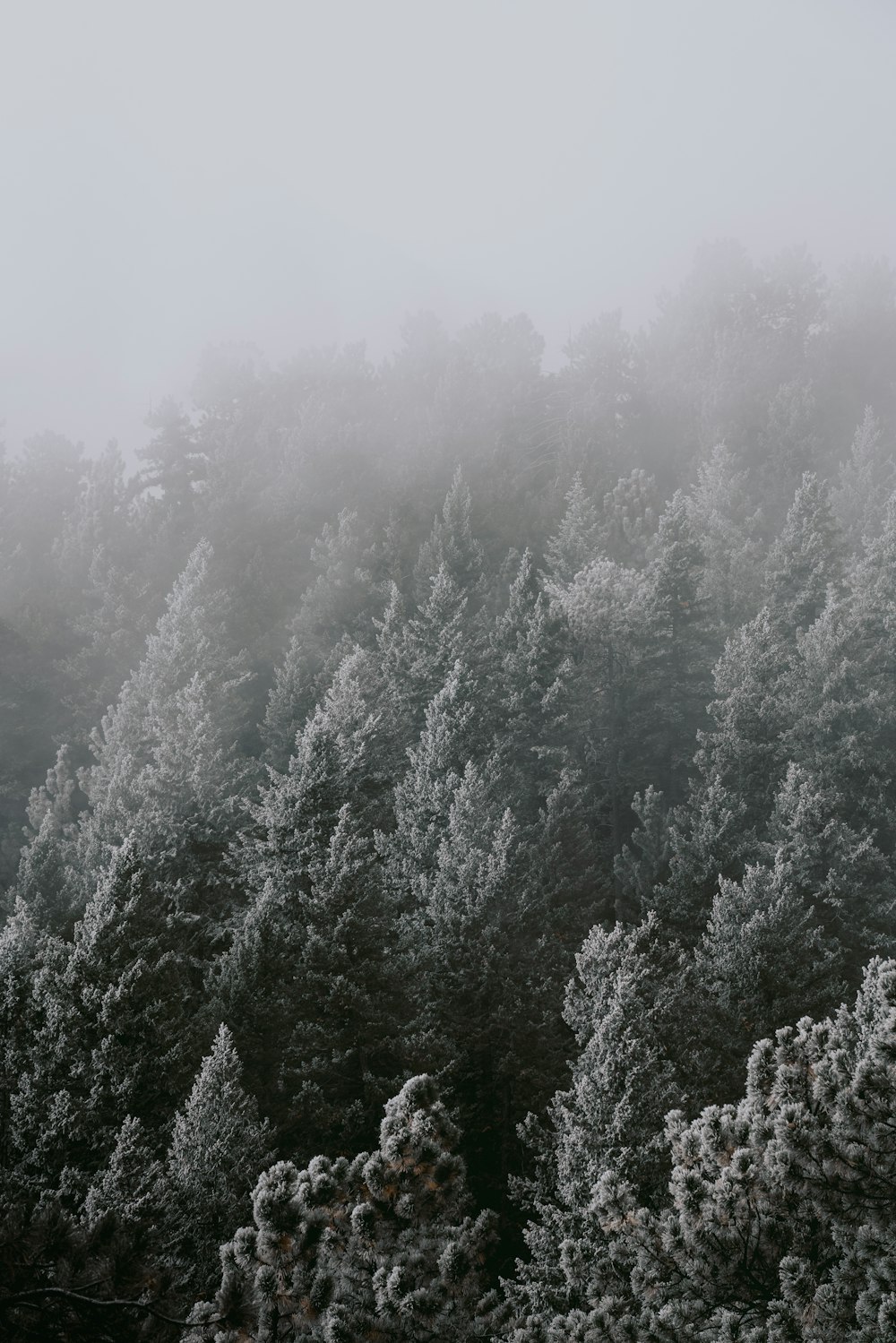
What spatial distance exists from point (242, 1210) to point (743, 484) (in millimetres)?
37305

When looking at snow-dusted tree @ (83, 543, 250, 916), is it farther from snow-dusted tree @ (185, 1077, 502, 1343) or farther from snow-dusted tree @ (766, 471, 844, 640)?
snow-dusted tree @ (766, 471, 844, 640)

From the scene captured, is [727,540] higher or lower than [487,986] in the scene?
higher

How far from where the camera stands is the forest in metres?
7.84

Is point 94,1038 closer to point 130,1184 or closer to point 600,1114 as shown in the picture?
point 130,1184

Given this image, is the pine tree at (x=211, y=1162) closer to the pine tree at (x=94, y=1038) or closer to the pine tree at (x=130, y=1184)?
the pine tree at (x=130, y=1184)

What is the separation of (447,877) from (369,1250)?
9918 millimetres

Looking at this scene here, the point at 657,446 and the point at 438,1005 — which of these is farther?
the point at 657,446

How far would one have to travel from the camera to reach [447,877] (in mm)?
17812

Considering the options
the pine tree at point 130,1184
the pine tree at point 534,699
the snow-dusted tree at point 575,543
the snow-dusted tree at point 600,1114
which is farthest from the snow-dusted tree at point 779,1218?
the snow-dusted tree at point 575,543

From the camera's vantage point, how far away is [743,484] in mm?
40344

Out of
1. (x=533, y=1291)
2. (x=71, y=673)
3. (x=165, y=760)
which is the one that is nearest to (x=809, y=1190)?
(x=533, y=1291)

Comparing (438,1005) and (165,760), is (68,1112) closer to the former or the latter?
(438,1005)

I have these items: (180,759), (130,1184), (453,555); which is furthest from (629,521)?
(130,1184)

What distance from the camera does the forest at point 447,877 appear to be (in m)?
7.84
